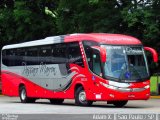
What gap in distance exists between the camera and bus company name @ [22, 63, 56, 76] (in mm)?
29469

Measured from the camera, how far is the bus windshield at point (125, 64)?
25359 mm

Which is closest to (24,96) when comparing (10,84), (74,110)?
(10,84)

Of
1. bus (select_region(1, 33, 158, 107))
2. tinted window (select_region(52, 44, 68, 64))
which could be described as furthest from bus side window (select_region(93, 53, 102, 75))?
tinted window (select_region(52, 44, 68, 64))

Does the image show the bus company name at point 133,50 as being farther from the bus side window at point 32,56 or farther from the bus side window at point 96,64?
the bus side window at point 32,56

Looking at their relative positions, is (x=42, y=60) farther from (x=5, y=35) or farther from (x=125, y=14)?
(x=5, y=35)

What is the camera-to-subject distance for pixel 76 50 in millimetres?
27078

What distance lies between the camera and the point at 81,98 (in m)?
26.8

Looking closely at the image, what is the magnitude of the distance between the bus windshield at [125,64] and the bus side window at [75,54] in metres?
1.57

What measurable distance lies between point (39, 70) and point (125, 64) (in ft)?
21.4

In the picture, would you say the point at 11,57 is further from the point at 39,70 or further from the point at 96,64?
the point at 96,64

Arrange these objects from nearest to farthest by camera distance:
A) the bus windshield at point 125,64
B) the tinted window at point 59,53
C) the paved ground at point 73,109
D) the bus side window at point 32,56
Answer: the paved ground at point 73,109 → the bus windshield at point 125,64 → the tinted window at point 59,53 → the bus side window at point 32,56

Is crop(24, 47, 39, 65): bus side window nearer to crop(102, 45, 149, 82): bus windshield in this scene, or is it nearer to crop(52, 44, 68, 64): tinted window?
crop(52, 44, 68, 64): tinted window

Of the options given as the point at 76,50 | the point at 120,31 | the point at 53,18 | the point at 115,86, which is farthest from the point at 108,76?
the point at 53,18

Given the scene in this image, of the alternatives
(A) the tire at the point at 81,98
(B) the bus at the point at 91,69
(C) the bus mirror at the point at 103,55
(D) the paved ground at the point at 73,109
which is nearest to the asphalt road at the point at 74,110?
(D) the paved ground at the point at 73,109
